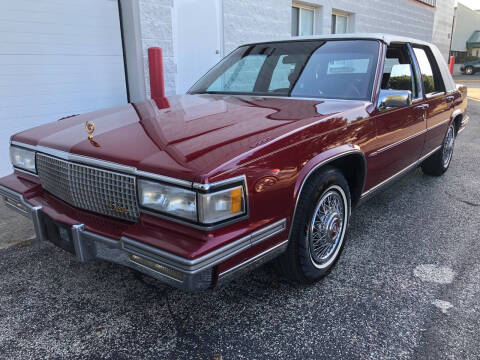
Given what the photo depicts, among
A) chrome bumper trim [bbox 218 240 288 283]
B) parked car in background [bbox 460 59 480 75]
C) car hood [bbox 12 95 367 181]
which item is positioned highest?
car hood [bbox 12 95 367 181]

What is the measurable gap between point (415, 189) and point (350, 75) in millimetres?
2183

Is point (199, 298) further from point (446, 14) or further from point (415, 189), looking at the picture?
point (446, 14)

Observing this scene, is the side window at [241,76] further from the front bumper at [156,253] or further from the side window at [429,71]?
the front bumper at [156,253]

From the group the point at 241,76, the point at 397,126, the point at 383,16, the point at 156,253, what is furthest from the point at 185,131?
the point at 383,16

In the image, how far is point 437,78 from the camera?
439cm

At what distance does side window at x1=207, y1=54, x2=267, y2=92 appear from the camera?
3.46m

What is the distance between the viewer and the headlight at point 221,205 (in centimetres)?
174

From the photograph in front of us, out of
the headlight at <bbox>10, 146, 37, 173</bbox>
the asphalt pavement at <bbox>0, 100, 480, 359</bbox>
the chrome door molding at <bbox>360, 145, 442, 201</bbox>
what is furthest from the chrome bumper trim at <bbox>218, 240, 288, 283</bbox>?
the headlight at <bbox>10, 146, 37, 173</bbox>

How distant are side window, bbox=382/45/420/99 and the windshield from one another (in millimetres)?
341

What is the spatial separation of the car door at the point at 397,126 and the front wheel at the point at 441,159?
1.17m

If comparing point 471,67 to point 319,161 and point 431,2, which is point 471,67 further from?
point 319,161

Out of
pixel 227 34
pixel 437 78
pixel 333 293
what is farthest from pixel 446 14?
pixel 333 293

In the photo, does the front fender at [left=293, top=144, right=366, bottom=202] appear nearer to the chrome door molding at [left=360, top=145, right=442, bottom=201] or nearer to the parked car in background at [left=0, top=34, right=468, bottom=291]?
the parked car in background at [left=0, top=34, right=468, bottom=291]

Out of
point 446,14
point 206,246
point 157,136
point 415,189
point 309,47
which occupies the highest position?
point 446,14
